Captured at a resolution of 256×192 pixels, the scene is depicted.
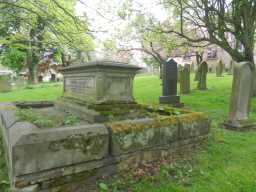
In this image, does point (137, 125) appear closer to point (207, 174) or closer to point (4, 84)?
point (207, 174)

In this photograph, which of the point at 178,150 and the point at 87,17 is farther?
the point at 87,17

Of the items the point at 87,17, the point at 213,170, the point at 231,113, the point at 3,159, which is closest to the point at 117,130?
the point at 213,170

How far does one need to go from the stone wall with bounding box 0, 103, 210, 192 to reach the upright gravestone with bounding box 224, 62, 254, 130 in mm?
2304

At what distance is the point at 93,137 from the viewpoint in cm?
270

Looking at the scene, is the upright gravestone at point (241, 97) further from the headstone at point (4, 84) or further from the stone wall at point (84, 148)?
the headstone at point (4, 84)

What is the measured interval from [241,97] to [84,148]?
4.41 meters

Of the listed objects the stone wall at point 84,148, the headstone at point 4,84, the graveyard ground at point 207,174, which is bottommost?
the graveyard ground at point 207,174

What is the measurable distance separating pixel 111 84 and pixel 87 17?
4464 mm

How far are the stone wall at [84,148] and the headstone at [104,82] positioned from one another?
3.35ft

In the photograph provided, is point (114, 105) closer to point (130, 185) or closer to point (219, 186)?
point (130, 185)

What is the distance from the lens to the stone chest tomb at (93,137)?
231 centimetres

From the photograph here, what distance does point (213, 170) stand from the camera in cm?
312

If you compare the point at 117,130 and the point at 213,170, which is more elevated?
the point at 117,130

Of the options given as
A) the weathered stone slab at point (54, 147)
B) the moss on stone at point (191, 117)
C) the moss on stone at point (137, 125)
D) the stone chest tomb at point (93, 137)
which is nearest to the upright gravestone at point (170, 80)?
the stone chest tomb at point (93, 137)
